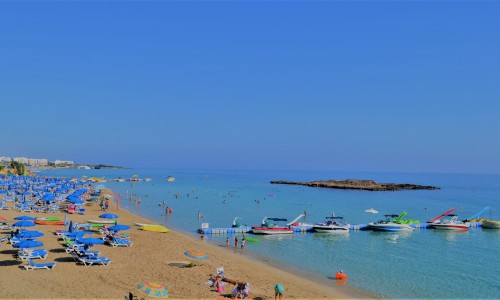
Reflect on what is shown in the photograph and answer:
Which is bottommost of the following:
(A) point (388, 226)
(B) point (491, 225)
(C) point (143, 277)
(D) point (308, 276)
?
(D) point (308, 276)

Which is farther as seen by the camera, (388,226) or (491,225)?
(491,225)

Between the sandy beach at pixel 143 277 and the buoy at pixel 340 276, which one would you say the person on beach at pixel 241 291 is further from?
the buoy at pixel 340 276

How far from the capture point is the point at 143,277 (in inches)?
749

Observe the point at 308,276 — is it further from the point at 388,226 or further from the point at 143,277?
the point at 388,226

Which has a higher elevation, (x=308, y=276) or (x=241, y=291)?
(x=241, y=291)

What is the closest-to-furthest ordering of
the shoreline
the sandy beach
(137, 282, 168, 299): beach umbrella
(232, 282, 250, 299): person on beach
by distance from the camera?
(137, 282, 168, 299): beach umbrella
the sandy beach
(232, 282, 250, 299): person on beach
the shoreline

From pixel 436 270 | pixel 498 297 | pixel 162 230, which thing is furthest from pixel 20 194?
pixel 498 297

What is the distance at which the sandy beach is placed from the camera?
1617 cm

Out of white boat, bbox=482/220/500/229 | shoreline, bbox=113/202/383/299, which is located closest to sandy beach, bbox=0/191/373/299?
shoreline, bbox=113/202/383/299

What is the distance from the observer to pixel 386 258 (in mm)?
29531

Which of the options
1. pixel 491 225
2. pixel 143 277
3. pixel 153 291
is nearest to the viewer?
pixel 153 291

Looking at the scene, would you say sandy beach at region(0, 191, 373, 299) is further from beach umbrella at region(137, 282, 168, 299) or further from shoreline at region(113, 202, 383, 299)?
beach umbrella at region(137, 282, 168, 299)

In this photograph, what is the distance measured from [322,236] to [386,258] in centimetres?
951

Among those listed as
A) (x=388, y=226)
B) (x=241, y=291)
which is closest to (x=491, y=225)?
(x=388, y=226)
